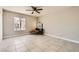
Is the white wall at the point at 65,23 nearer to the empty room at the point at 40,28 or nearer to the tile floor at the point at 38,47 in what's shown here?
the empty room at the point at 40,28

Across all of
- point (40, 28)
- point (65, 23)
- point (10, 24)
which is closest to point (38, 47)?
point (65, 23)

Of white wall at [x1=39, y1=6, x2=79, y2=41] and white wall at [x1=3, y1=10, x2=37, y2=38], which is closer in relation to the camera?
white wall at [x1=39, y1=6, x2=79, y2=41]

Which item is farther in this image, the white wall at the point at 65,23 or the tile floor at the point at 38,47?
the white wall at the point at 65,23

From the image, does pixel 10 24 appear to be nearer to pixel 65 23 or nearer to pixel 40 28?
pixel 40 28

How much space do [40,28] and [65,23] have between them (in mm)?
3718

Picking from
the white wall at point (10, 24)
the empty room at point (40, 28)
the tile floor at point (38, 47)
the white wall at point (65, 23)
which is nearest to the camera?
the tile floor at point (38, 47)

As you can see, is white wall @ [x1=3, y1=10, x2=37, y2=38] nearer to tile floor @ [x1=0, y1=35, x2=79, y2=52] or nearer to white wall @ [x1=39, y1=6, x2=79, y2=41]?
tile floor @ [x1=0, y1=35, x2=79, y2=52]

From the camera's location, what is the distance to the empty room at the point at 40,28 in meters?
3.66

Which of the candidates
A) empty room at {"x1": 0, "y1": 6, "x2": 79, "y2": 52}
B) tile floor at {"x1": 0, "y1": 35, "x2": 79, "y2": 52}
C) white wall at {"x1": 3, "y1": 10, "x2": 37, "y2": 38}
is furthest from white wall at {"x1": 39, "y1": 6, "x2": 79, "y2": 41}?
white wall at {"x1": 3, "y1": 10, "x2": 37, "y2": 38}

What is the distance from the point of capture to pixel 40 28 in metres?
8.33

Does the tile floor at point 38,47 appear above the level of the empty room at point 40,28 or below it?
below

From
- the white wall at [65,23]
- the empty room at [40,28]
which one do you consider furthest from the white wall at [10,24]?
the white wall at [65,23]

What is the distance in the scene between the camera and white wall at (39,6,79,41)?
14.7ft

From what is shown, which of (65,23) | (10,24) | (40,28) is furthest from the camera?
(40,28)
